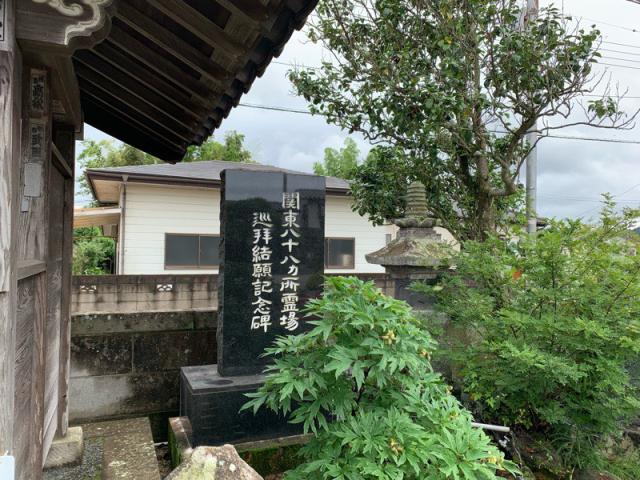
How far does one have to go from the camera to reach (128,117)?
3.66 metres

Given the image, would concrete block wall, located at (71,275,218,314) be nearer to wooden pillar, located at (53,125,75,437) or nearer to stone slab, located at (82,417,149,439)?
stone slab, located at (82,417,149,439)

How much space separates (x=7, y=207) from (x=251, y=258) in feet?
9.23

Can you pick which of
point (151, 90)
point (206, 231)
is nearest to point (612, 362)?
point (151, 90)

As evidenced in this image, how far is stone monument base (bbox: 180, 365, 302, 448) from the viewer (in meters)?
3.67

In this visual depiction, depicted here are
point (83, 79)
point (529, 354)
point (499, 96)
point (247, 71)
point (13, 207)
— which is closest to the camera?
point (13, 207)

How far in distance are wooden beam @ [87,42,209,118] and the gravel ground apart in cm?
282

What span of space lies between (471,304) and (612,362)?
127 cm

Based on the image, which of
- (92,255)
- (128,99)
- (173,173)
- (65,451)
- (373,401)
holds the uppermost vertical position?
(173,173)

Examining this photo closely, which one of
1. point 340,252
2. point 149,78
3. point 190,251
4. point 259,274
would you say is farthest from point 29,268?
point 340,252

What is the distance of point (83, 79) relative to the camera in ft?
10.3

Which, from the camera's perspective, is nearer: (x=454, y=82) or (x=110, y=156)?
(x=454, y=82)

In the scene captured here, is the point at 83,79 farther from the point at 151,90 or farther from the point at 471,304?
the point at 471,304

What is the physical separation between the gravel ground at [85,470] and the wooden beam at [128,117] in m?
2.79

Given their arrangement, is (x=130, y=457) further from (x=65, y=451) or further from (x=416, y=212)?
(x=416, y=212)
